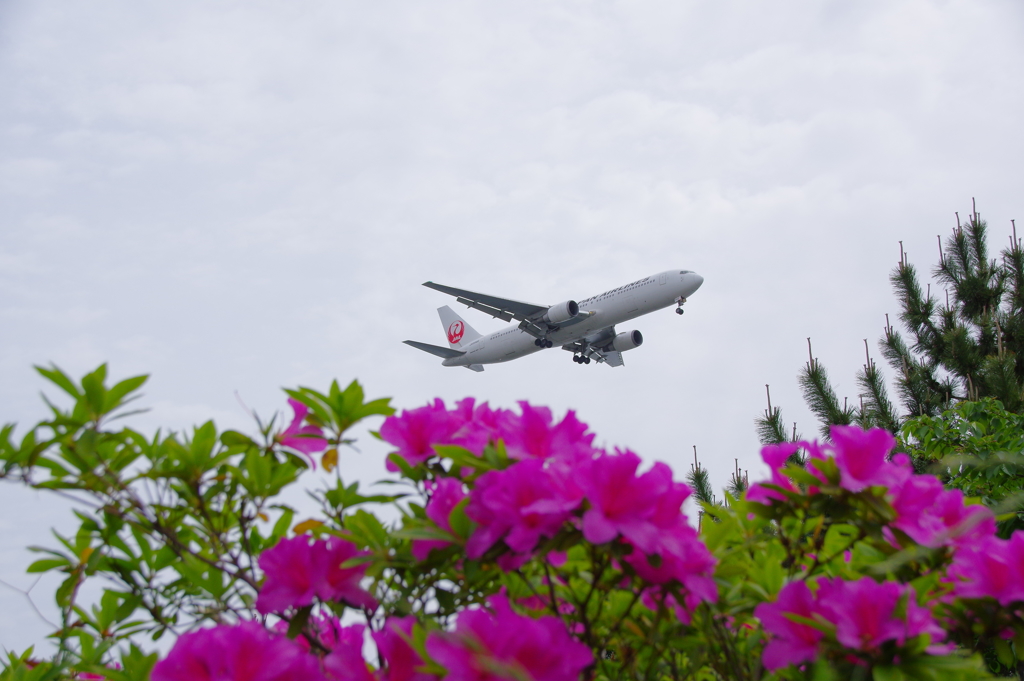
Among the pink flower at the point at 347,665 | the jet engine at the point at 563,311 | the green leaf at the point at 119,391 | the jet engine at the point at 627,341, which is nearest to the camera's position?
the pink flower at the point at 347,665

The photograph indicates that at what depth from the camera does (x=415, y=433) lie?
5.00ft

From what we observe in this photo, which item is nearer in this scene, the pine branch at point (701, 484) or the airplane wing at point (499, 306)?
the pine branch at point (701, 484)

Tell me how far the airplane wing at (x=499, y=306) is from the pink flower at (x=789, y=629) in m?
23.7

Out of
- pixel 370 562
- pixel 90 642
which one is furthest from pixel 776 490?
pixel 90 642

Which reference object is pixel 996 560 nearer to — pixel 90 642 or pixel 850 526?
pixel 850 526

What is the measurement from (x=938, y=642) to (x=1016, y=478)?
5896mm

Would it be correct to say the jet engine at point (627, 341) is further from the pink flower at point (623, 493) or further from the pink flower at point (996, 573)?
the pink flower at point (623, 493)

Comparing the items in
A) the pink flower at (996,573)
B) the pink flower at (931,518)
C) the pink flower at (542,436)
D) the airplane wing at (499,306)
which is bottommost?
the pink flower at (996,573)

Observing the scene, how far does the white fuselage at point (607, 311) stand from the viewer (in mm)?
23875

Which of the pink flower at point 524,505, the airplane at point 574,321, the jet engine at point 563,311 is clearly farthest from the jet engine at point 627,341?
the pink flower at point 524,505

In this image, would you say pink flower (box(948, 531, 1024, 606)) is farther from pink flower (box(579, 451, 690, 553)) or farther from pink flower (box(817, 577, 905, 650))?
pink flower (box(579, 451, 690, 553))

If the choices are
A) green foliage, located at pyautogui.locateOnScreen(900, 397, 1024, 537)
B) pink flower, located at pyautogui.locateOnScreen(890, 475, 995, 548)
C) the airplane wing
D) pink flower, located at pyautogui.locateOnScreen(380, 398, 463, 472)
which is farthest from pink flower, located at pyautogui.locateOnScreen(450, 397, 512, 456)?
the airplane wing

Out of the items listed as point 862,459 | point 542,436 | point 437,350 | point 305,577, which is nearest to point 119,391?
point 305,577

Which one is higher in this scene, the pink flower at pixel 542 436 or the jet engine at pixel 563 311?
the jet engine at pixel 563 311
